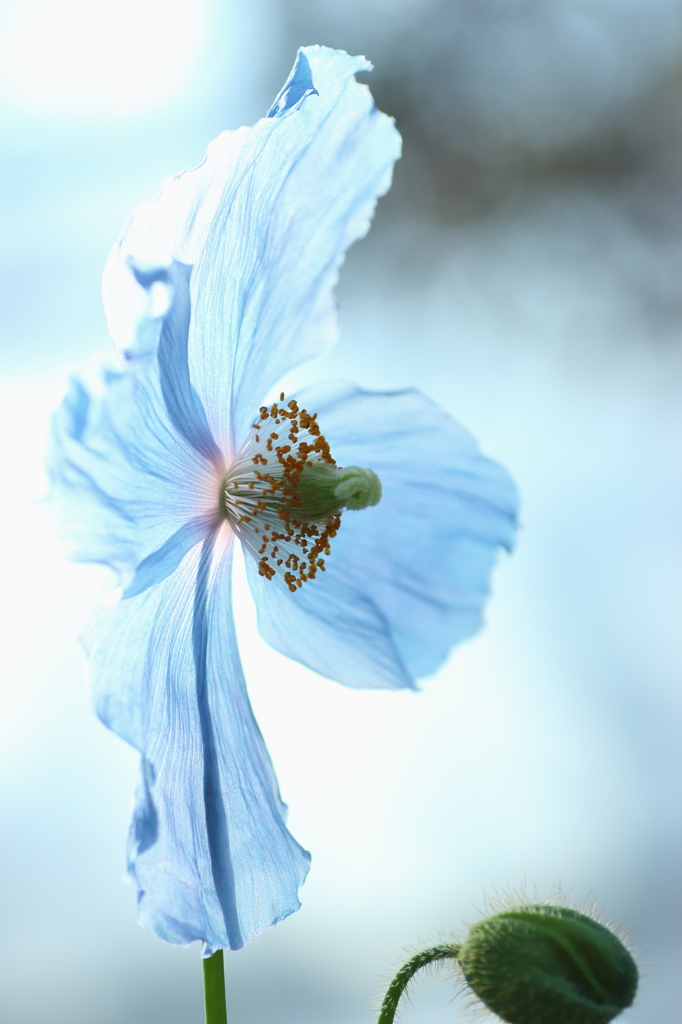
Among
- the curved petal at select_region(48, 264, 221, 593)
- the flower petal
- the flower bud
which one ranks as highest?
the flower petal

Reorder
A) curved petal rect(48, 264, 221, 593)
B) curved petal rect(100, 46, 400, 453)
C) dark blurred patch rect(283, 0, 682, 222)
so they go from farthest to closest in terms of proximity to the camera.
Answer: dark blurred patch rect(283, 0, 682, 222)
curved petal rect(100, 46, 400, 453)
curved petal rect(48, 264, 221, 593)

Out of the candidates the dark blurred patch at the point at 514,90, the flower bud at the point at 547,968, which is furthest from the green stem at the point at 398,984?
the dark blurred patch at the point at 514,90

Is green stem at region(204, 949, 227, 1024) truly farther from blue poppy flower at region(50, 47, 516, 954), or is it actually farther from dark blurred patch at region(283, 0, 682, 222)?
dark blurred patch at region(283, 0, 682, 222)

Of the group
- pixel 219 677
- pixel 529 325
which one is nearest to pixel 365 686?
pixel 219 677

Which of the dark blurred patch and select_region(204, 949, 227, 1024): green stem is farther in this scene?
the dark blurred patch

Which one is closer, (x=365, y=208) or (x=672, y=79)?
(x=365, y=208)

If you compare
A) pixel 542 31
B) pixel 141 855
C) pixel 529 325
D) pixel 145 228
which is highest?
pixel 542 31

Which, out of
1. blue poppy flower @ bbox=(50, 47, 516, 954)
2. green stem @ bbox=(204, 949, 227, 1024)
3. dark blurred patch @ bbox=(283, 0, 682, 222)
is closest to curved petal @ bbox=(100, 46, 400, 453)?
blue poppy flower @ bbox=(50, 47, 516, 954)

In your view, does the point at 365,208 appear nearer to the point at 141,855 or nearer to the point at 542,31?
the point at 141,855
